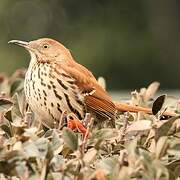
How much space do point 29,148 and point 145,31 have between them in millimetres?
16190

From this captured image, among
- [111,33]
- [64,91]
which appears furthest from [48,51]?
[111,33]

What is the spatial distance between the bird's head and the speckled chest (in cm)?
15

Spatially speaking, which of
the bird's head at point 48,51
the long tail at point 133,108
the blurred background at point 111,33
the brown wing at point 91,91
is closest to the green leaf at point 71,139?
the long tail at point 133,108

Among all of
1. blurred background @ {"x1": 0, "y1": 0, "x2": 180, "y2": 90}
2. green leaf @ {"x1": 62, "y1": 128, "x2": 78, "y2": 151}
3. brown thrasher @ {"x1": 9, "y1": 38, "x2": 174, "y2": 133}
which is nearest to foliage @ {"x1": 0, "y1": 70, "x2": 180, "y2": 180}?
green leaf @ {"x1": 62, "y1": 128, "x2": 78, "y2": 151}

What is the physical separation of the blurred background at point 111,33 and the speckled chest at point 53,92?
10.7 m

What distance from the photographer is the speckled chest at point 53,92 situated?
396 cm

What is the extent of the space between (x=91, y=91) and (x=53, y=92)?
0.16 m

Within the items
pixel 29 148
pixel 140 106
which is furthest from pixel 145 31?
pixel 29 148

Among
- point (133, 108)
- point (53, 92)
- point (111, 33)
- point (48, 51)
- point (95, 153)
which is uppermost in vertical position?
point (111, 33)

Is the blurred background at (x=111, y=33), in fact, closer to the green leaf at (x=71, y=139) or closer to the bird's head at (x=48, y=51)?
the bird's head at (x=48, y=51)

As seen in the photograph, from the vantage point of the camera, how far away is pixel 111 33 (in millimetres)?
17391

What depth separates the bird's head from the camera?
4395 millimetres

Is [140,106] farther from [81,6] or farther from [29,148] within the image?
[81,6]

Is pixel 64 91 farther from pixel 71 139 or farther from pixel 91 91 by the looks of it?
pixel 71 139
